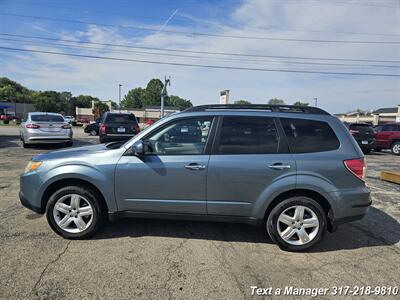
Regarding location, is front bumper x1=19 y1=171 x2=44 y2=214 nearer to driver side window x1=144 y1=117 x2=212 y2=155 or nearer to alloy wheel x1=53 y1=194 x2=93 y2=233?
alloy wheel x1=53 y1=194 x2=93 y2=233

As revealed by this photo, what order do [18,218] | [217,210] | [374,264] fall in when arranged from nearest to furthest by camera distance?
1. [374,264]
2. [217,210]
3. [18,218]

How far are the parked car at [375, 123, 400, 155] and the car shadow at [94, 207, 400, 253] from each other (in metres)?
12.9

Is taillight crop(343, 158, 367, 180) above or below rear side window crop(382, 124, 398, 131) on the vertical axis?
below

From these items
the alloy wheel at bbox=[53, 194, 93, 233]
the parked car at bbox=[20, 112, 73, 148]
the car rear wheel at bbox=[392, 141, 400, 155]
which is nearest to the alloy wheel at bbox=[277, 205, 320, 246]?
the alloy wheel at bbox=[53, 194, 93, 233]

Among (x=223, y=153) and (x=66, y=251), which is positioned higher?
(x=223, y=153)

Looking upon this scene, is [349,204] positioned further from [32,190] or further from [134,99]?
[134,99]

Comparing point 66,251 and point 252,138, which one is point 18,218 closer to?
point 66,251

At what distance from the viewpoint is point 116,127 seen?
1202cm

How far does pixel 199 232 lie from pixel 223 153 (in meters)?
1.27

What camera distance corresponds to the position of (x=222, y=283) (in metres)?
2.91

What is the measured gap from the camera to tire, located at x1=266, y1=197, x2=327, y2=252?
11.7 ft

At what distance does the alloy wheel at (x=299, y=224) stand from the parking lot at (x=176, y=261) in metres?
0.21

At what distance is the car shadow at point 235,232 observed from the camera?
3.92 meters

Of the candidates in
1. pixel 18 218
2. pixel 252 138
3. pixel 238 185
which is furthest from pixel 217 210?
pixel 18 218
